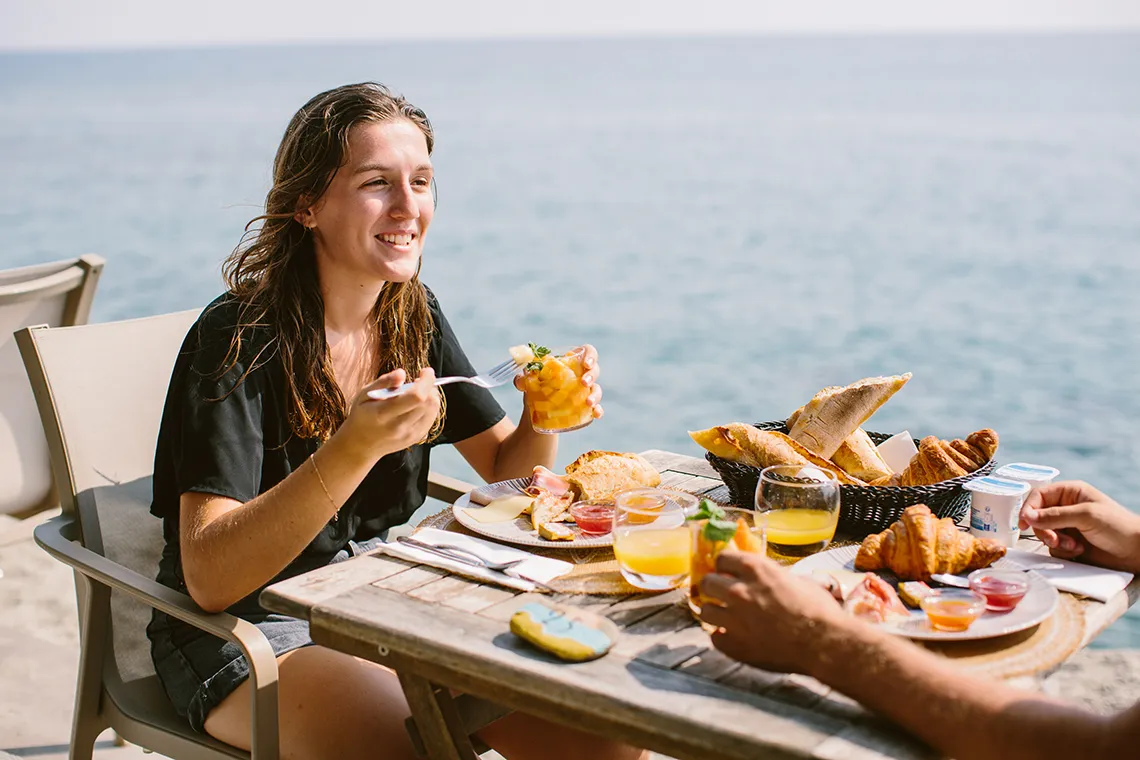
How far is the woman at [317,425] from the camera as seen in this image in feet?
5.76

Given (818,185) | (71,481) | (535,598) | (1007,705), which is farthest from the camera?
(818,185)

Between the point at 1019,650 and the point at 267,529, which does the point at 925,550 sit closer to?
the point at 1019,650

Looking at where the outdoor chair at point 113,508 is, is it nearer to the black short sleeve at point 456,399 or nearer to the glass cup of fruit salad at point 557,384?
the black short sleeve at point 456,399

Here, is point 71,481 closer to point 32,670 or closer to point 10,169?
point 32,670

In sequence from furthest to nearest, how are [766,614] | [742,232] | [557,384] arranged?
[742,232], [557,384], [766,614]

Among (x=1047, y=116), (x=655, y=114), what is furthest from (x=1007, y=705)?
(x=655, y=114)

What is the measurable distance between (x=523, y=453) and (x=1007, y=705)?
133 centimetres

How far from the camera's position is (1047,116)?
115 feet

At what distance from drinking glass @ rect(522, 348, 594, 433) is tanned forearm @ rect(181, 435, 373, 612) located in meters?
0.40

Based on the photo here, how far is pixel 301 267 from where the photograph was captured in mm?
2191

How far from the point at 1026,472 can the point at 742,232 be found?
20712 mm

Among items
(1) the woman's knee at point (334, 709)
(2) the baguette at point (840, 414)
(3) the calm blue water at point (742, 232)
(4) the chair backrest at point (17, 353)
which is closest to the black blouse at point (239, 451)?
(1) the woman's knee at point (334, 709)

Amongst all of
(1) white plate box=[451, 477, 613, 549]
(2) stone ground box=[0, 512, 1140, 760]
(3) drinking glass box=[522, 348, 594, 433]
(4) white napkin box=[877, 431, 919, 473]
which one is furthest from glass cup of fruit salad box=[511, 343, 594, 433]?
(2) stone ground box=[0, 512, 1140, 760]

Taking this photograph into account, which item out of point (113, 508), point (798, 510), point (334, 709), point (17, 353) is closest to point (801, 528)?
point (798, 510)
